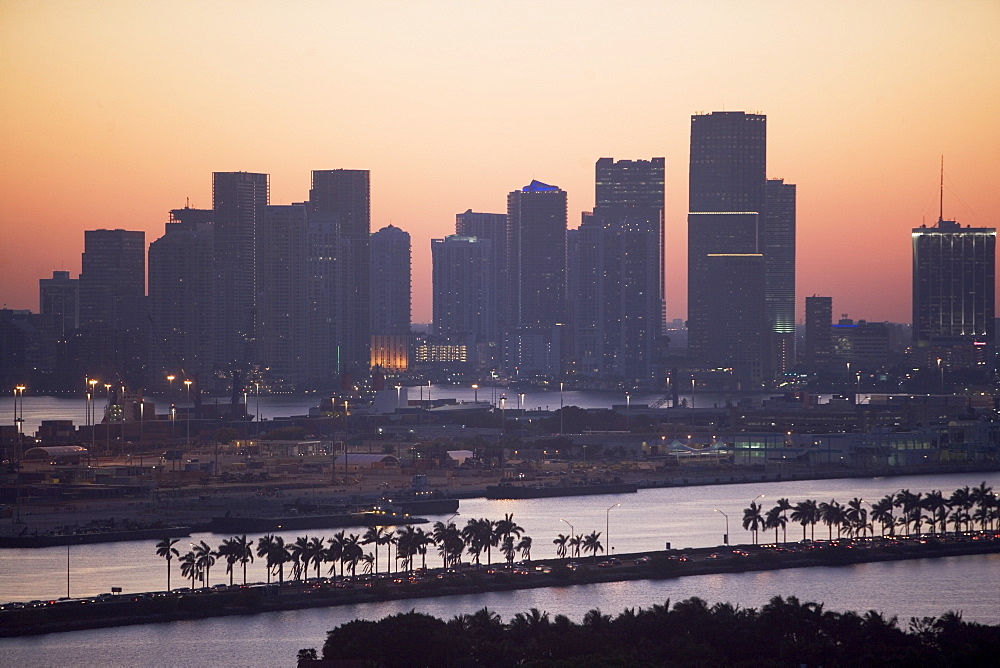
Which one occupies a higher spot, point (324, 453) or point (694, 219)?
point (694, 219)

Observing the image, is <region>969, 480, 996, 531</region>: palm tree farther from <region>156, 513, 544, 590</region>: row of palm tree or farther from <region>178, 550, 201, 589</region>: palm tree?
<region>178, 550, 201, 589</region>: palm tree

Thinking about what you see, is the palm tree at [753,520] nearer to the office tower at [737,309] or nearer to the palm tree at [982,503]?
the palm tree at [982,503]

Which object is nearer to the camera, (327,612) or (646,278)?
(327,612)

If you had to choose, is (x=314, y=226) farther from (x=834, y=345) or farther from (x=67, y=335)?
(x=834, y=345)

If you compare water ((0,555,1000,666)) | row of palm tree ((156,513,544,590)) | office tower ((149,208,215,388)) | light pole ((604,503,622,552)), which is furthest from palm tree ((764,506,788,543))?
office tower ((149,208,215,388))

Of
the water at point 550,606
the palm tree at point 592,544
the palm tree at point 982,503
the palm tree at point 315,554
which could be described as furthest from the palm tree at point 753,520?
the palm tree at point 315,554

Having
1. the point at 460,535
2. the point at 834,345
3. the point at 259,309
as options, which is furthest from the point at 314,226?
the point at 460,535

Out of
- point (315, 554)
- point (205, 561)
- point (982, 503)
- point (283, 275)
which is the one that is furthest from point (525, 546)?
point (283, 275)
